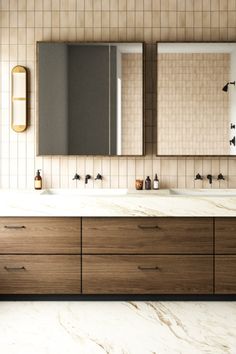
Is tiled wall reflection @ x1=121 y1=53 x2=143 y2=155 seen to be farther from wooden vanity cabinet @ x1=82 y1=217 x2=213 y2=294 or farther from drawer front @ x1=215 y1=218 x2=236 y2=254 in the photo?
drawer front @ x1=215 y1=218 x2=236 y2=254

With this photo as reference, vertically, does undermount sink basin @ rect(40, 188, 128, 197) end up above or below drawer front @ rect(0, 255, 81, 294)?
above

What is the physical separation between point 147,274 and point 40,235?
30.2 inches

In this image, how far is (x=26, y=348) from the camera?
2.25 m

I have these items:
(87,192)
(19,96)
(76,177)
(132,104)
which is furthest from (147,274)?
(19,96)

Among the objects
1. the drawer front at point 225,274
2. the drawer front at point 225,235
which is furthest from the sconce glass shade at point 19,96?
the drawer front at point 225,274

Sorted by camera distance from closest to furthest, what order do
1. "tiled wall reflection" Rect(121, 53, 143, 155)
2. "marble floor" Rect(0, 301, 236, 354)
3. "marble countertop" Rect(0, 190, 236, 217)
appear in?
"marble floor" Rect(0, 301, 236, 354) < "marble countertop" Rect(0, 190, 236, 217) < "tiled wall reflection" Rect(121, 53, 143, 155)

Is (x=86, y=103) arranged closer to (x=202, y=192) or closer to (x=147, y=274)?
(x=202, y=192)

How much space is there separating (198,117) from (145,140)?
452mm

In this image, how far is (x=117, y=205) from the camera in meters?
2.79

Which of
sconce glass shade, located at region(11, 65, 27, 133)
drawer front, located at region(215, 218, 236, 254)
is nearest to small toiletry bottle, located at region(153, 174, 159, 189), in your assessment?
drawer front, located at region(215, 218, 236, 254)

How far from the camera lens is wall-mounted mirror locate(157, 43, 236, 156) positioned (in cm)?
327

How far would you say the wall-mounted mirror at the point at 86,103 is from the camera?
3.28 meters

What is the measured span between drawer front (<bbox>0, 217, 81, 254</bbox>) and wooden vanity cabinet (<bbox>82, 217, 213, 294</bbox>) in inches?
3.2

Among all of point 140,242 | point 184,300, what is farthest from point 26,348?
point 184,300
